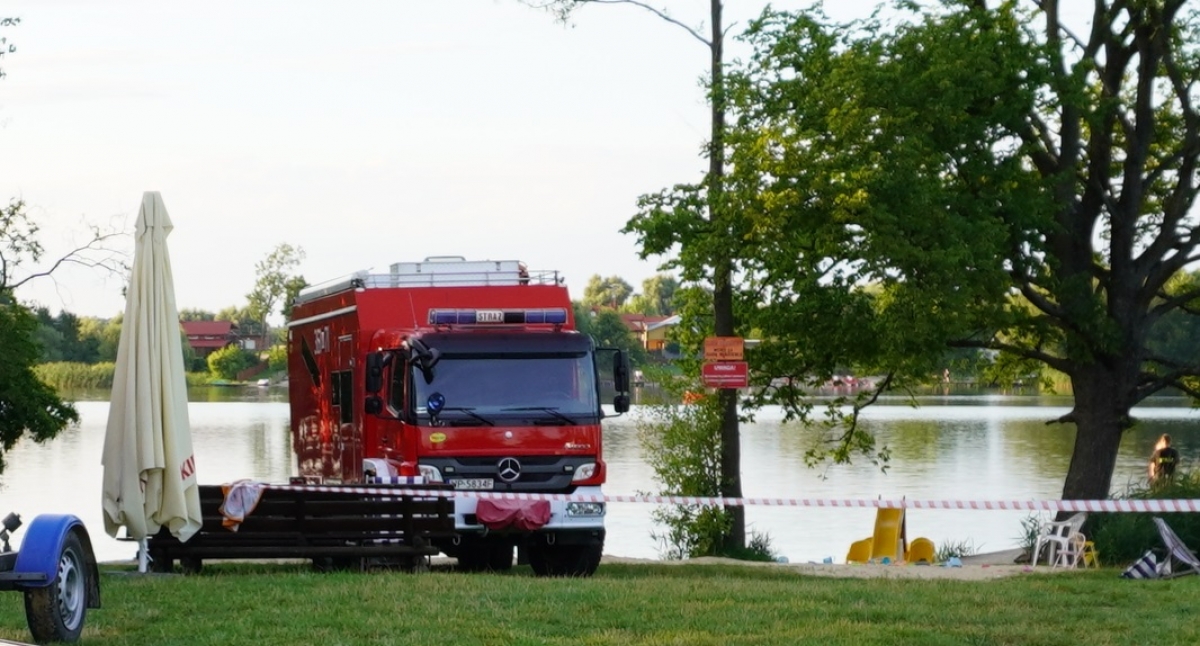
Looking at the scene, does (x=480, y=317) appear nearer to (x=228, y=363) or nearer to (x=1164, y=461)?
(x=1164, y=461)

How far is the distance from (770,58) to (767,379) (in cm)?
486

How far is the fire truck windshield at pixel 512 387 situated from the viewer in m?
16.7

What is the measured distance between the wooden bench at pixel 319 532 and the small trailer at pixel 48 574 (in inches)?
225

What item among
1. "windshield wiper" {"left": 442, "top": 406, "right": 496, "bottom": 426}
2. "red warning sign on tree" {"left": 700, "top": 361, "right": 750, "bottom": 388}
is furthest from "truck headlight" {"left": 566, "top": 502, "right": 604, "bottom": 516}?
"red warning sign on tree" {"left": 700, "top": 361, "right": 750, "bottom": 388}

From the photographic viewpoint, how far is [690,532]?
948 inches

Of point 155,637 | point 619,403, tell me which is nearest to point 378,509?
point 619,403

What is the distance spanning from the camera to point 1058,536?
2133 centimetres

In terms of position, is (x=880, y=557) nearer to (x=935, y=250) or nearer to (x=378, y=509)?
(x=935, y=250)

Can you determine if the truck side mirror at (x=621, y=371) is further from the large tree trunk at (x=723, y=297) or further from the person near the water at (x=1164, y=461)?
the person near the water at (x=1164, y=461)

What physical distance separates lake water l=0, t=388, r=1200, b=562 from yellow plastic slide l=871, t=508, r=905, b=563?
141 inches

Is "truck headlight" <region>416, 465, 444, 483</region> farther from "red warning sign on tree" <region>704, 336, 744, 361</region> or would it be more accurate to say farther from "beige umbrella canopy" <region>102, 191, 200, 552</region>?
"red warning sign on tree" <region>704, 336, 744, 361</region>

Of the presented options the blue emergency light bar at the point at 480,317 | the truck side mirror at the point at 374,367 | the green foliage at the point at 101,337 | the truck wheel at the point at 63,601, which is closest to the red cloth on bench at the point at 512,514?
the truck side mirror at the point at 374,367

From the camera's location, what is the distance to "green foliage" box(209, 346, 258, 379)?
153125mm

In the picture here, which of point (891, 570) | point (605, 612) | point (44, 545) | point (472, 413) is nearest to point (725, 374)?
point (891, 570)
